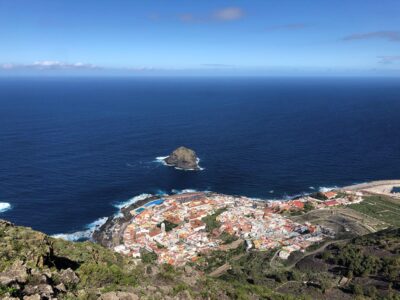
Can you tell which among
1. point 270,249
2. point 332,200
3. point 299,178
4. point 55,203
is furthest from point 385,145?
point 55,203

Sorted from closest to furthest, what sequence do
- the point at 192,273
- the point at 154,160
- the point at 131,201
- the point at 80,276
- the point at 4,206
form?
the point at 80,276 < the point at 192,273 < the point at 4,206 < the point at 131,201 < the point at 154,160

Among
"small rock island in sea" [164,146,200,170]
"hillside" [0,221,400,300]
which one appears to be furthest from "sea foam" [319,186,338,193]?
"small rock island in sea" [164,146,200,170]

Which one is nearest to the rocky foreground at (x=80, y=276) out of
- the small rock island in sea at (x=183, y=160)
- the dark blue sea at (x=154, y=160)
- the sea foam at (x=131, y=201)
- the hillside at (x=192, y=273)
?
the hillside at (x=192, y=273)

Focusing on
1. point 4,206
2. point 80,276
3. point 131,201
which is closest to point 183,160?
point 131,201

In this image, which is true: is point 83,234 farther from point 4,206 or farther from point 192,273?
point 192,273

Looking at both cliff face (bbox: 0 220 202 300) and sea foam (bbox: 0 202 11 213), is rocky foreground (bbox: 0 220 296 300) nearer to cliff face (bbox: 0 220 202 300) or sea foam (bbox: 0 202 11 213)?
cliff face (bbox: 0 220 202 300)
